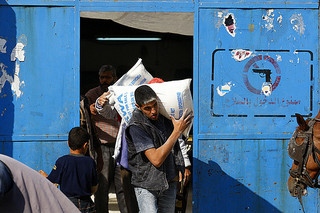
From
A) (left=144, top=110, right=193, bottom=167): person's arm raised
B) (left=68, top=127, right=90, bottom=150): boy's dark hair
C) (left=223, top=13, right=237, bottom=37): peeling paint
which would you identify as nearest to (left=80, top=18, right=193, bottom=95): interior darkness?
(left=223, top=13, right=237, bottom=37): peeling paint

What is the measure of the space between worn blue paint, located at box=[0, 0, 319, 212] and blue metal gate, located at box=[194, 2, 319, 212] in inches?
0.4

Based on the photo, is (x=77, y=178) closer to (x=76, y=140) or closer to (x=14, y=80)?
(x=76, y=140)

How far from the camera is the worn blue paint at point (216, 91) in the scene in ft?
21.4

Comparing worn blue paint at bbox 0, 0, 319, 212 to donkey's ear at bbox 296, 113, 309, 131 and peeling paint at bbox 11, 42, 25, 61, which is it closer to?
peeling paint at bbox 11, 42, 25, 61

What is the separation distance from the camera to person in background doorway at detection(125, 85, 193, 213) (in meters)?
5.00

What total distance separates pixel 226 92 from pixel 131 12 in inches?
55.2

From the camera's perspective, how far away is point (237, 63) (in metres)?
6.59

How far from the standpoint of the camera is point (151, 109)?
5125 mm

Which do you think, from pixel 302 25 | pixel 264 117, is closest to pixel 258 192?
pixel 264 117

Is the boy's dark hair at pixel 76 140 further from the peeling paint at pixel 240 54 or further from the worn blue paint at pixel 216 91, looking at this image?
the peeling paint at pixel 240 54

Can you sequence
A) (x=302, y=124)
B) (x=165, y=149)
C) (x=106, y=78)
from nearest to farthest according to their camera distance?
(x=165, y=149), (x=302, y=124), (x=106, y=78)

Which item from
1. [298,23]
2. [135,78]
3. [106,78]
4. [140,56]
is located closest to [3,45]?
[106,78]

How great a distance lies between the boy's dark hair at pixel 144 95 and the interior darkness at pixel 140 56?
5.77 metres

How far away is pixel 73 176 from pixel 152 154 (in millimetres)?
751
